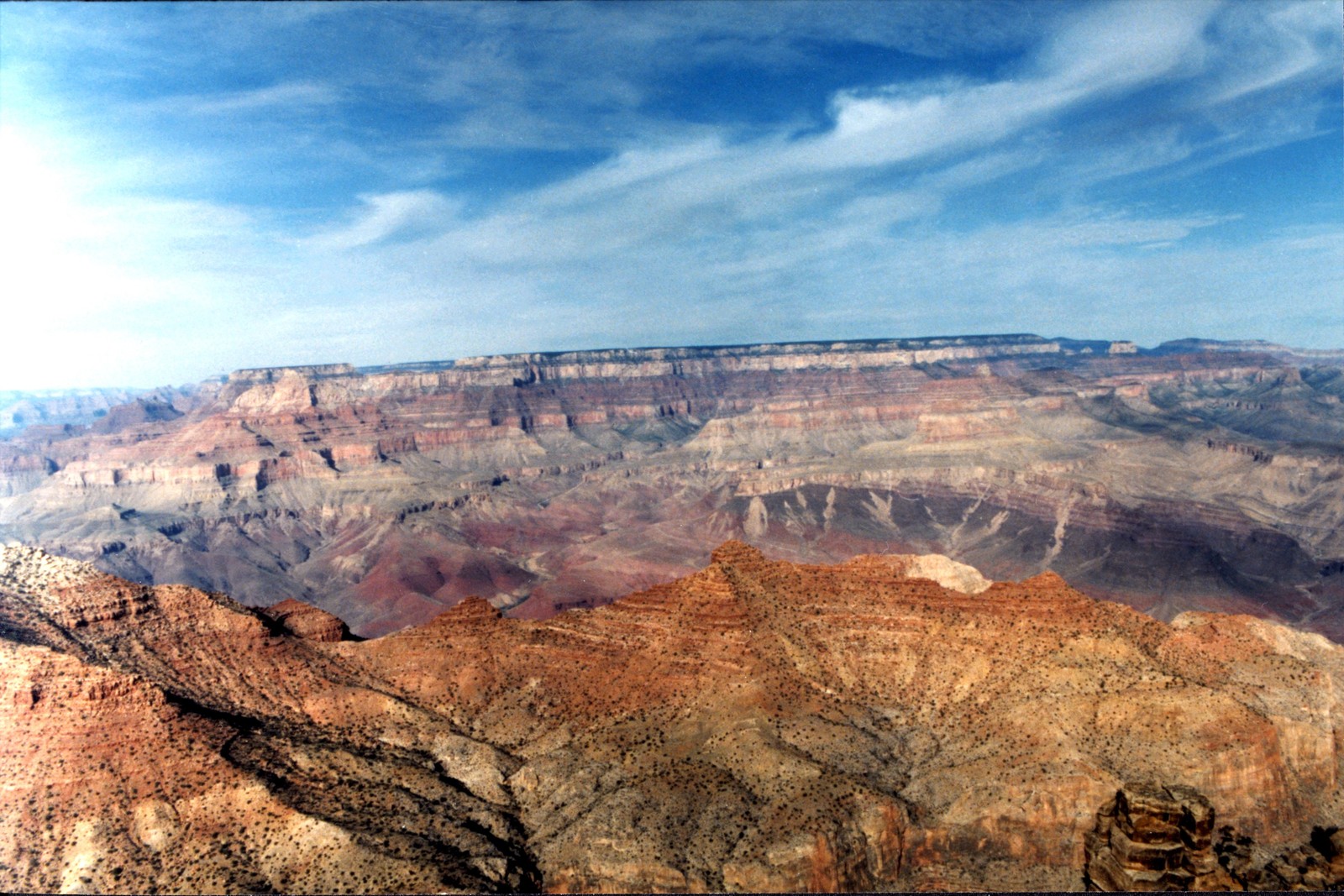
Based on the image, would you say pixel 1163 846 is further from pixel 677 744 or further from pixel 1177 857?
pixel 677 744

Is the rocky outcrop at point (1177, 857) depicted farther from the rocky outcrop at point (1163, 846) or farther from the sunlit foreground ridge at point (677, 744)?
the sunlit foreground ridge at point (677, 744)

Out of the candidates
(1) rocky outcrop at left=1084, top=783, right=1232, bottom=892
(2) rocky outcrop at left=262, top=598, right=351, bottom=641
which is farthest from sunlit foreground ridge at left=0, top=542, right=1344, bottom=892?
(2) rocky outcrop at left=262, top=598, right=351, bottom=641

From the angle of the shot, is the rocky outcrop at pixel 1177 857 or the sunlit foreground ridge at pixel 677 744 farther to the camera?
the sunlit foreground ridge at pixel 677 744

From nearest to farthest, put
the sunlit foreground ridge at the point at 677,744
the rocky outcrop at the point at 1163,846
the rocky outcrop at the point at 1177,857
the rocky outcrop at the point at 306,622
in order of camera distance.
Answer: the rocky outcrop at the point at 1163,846
the rocky outcrop at the point at 1177,857
the sunlit foreground ridge at the point at 677,744
the rocky outcrop at the point at 306,622

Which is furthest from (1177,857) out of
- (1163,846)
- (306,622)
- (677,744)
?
(306,622)

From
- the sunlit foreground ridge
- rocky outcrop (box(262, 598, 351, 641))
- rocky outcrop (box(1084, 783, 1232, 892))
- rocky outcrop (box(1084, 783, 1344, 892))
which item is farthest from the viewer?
rocky outcrop (box(262, 598, 351, 641))

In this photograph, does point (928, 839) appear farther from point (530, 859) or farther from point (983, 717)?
point (530, 859)

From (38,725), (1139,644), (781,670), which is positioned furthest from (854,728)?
(38,725)

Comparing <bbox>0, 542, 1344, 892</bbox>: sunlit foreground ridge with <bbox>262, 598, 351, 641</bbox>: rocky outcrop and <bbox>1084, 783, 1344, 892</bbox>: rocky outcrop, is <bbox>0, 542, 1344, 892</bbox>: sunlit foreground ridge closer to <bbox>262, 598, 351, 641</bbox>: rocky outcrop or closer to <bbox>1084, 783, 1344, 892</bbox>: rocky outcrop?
<bbox>1084, 783, 1344, 892</bbox>: rocky outcrop

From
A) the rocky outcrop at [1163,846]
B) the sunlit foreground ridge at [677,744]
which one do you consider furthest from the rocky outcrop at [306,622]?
the rocky outcrop at [1163,846]
